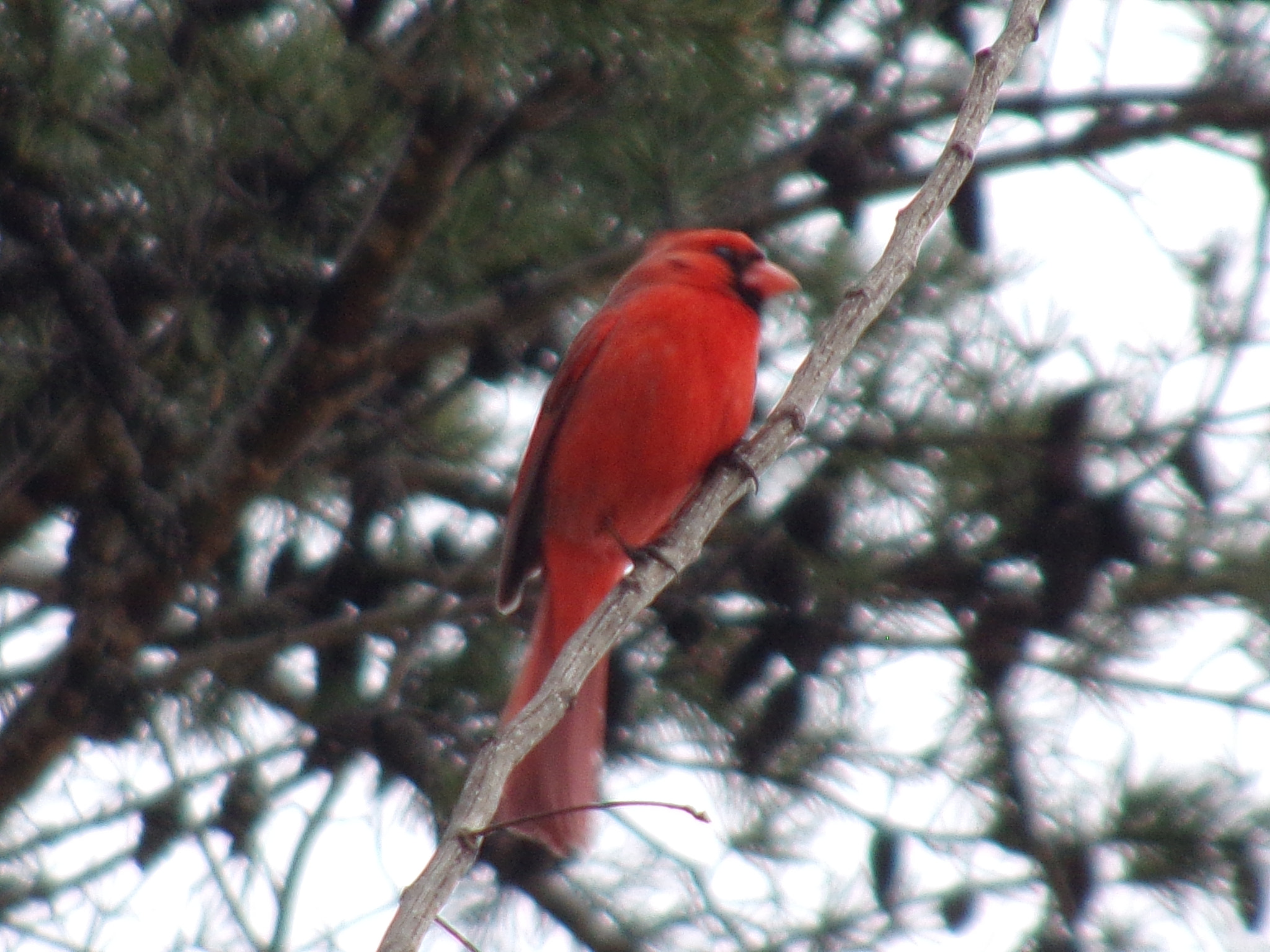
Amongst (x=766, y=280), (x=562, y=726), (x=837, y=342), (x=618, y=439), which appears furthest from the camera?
(x=766, y=280)

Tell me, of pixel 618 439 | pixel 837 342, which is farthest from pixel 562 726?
pixel 837 342

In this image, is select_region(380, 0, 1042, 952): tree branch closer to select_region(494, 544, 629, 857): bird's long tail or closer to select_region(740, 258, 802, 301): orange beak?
select_region(494, 544, 629, 857): bird's long tail

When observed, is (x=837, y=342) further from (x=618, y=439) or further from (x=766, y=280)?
(x=766, y=280)

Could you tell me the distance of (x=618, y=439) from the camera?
9.98ft

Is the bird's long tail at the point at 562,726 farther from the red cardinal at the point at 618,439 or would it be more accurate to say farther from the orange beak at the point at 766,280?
the orange beak at the point at 766,280

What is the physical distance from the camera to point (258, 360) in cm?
329

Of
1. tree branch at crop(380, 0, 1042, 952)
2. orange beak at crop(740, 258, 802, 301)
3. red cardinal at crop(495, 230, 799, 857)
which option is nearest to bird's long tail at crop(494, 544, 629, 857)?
red cardinal at crop(495, 230, 799, 857)

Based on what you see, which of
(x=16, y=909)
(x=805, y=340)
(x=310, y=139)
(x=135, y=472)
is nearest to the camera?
(x=135, y=472)

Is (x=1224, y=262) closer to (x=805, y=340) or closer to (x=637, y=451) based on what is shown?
(x=805, y=340)

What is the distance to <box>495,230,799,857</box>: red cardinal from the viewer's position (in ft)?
9.58

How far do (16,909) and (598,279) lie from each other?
71.7 inches

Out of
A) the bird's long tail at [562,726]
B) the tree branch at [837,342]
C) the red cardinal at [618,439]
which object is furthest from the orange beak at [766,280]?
the tree branch at [837,342]

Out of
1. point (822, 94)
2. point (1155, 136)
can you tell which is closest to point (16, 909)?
point (822, 94)

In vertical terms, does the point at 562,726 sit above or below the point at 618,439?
below
